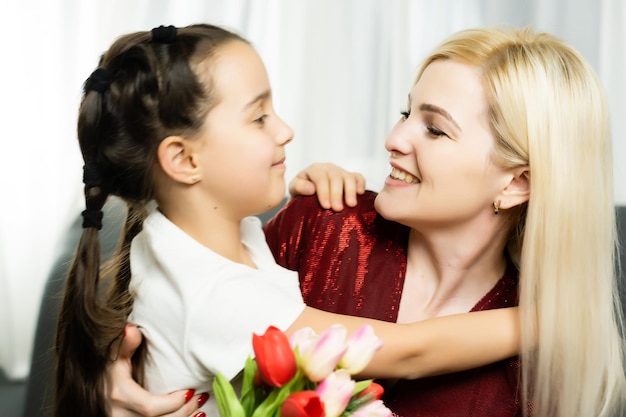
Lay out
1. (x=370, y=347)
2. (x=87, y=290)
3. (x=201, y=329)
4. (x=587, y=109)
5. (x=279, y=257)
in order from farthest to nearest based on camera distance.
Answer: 1. (x=279, y=257)
2. (x=587, y=109)
3. (x=87, y=290)
4. (x=201, y=329)
5. (x=370, y=347)

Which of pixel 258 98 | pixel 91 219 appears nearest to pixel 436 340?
pixel 258 98

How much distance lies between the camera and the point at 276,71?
291 cm

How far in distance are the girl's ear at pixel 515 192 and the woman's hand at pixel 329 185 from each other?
31cm

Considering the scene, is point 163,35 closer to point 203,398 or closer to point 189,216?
point 189,216

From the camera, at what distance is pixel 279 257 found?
71.4 inches

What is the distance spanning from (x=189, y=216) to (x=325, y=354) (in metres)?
0.53

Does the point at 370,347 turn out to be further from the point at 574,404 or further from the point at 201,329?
the point at 574,404

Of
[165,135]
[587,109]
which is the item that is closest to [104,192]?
[165,135]

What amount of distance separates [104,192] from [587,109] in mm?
869

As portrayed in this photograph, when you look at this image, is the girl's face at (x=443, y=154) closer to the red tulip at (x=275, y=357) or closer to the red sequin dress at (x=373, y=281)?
the red sequin dress at (x=373, y=281)

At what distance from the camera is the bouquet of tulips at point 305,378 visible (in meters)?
1.00

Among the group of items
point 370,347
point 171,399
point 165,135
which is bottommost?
point 171,399

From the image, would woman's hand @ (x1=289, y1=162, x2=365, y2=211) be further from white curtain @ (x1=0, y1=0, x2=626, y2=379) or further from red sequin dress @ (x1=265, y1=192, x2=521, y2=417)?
white curtain @ (x1=0, y1=0, x2=626, y2=379)

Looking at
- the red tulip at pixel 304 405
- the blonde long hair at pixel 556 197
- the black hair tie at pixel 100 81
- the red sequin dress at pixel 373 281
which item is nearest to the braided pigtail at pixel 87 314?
the black hair tie at pixel 100 81
